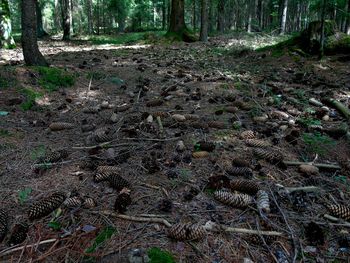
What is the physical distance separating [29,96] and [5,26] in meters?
7.52

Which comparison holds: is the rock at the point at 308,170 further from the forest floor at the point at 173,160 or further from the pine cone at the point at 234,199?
the pine cone at the point at 234,199

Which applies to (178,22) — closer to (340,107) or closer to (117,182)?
(340,107)

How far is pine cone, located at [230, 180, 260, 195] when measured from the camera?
2.63 meters

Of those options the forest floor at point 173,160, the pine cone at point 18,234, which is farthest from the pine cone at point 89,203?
the pine cone at point 18,234

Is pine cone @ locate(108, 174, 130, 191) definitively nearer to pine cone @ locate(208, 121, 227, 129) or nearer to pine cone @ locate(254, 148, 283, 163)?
pine cone @ locate(254, 148, 283, 163)

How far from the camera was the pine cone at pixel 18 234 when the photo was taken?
2.13 meters

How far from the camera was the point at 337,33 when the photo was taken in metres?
8.16

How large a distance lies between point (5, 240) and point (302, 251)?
7.44ft

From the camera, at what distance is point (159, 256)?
1.96m

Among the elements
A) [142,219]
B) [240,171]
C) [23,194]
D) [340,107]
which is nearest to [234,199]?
[240,171]

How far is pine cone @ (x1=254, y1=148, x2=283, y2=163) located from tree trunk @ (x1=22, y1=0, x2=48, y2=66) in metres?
5.53

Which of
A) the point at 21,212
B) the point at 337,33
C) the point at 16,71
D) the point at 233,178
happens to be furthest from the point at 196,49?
the point at 21,212

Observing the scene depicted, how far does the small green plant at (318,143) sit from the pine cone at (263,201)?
4.53ft

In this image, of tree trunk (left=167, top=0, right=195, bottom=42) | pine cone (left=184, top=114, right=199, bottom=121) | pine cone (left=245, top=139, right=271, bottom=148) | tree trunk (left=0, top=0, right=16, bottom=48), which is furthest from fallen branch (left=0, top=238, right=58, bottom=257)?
tree trunk (left=167, top=0, right=195, bottom=42)
